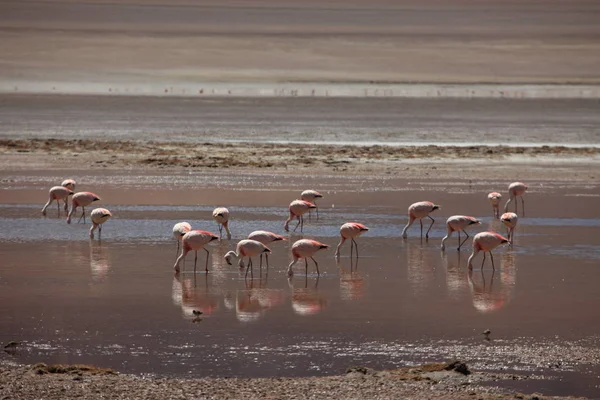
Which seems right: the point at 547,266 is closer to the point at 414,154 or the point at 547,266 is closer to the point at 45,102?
the point at 414,154

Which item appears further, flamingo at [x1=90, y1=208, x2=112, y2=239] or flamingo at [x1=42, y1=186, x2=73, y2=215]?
flamingo at [x1=42, y1=186, x2=73, y2=215]

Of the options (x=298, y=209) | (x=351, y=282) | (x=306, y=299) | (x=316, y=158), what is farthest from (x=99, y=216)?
(x=316, y=158)

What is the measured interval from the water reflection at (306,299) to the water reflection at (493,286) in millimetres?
1665

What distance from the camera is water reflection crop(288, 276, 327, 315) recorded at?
11.9 m

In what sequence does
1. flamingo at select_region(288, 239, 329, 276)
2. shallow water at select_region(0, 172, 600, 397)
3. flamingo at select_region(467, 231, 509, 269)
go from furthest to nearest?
flamingo at select_region(467, 231, 509, 269) < flamingo at select_region(288, 239, 329, 276) < shallow water at select_region(0, 172, 600, 397)

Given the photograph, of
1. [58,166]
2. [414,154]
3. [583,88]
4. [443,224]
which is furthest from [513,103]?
[443,224]

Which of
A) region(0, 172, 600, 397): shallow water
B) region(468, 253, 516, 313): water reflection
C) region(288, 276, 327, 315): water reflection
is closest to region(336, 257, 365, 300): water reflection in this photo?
region(0, 172, 600, 397): shallow water

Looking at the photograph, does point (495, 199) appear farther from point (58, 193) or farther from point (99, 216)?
point (58, 193)

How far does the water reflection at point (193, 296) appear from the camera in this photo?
11945 mm

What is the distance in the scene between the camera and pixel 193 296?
12.6 meters

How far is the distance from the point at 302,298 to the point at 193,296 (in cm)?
120

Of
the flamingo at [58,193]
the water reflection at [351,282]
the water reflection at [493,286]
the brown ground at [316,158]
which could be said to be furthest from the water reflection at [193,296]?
the brown ground at [316,158]

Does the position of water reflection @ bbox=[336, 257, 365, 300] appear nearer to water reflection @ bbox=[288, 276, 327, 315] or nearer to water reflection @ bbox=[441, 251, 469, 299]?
water reflection @ bbox=[288, 276, 327, 315]

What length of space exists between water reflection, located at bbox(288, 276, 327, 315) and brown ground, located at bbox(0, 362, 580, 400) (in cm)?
245
